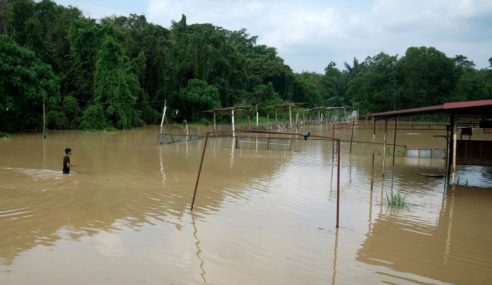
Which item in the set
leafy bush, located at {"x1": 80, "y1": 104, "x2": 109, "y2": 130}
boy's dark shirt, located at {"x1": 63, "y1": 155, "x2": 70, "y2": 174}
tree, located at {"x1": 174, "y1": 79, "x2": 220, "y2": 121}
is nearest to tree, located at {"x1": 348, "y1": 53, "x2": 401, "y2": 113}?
tree, located at {"x1": 174, "y1": 79, "x2": 220, "y2": 121}

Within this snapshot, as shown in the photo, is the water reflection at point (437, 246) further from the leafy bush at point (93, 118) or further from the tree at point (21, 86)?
the leafy bush at point (93, 118)

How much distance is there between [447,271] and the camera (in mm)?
6848

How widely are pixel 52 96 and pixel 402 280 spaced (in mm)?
27568

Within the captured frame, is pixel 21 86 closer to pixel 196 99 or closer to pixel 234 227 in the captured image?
pixel 196 99

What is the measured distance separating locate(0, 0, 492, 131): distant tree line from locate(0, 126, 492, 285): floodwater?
13.6m

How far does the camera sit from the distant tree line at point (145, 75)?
95.9ft

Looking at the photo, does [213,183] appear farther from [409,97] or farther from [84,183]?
[409,97]

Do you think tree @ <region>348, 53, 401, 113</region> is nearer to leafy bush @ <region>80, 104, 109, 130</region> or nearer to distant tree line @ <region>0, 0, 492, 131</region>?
distant tree line @ <region>0, 0, 492, 131</region>

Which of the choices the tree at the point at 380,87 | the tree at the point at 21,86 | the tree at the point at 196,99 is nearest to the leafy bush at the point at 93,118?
the tree at the point at 21,86

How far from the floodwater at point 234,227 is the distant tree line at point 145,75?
13565 mm

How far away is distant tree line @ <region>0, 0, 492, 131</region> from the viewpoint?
1151 inches

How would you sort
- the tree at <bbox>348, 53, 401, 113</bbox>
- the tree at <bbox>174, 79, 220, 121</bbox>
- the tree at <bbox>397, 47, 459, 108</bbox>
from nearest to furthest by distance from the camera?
the tree at <bbox>174, 79, 220, 121</bbox>
the tree at <bbox>397, 47, 459, 108</bbox>
the tree at <bbox>348, 53, 401, 113</bbox>

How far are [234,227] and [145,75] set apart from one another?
3816 cm

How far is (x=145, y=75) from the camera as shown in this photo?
147ft
